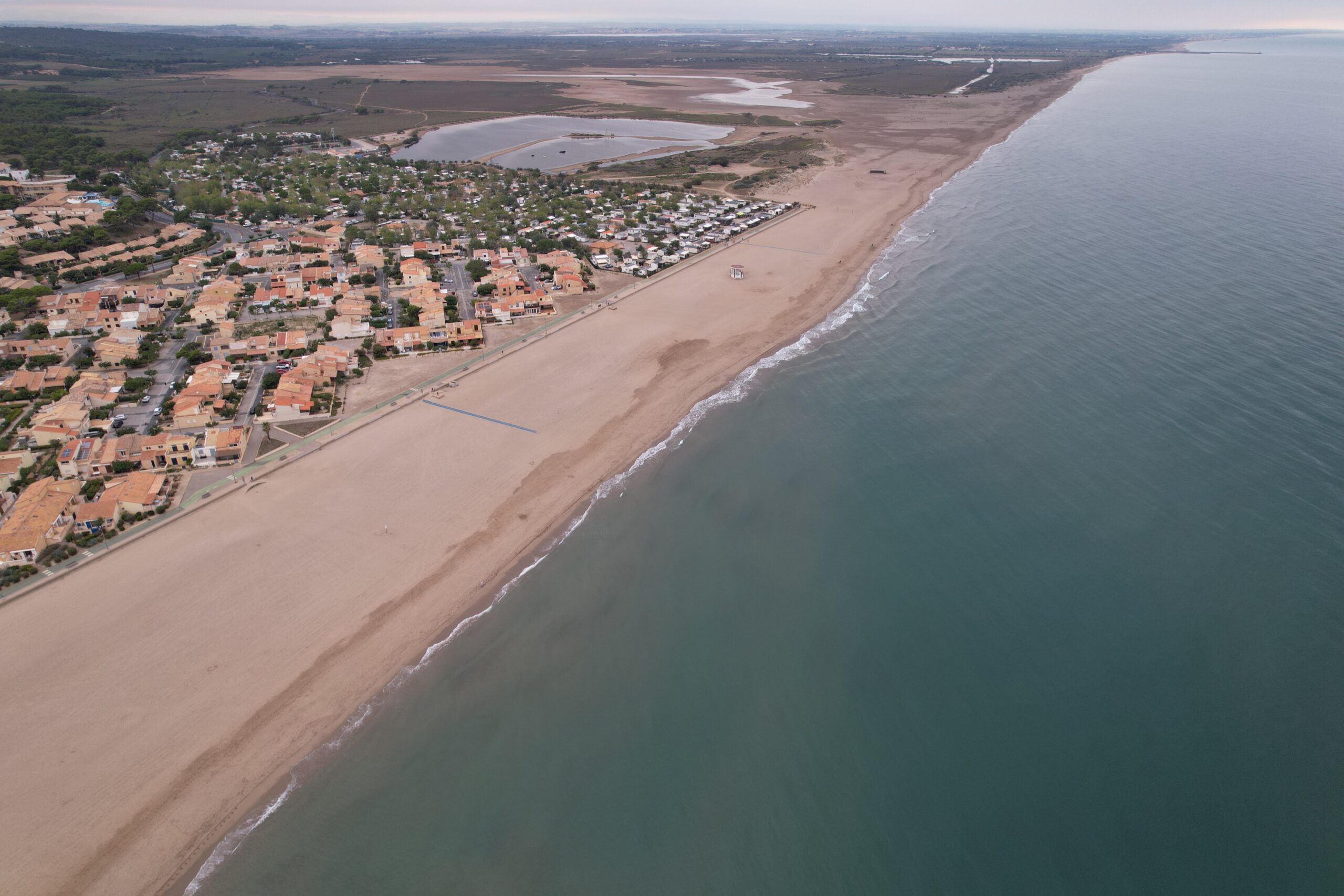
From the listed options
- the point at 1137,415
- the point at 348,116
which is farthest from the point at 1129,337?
the point at 348,116

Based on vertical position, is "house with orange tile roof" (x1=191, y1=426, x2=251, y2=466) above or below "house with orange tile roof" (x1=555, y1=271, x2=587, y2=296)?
below

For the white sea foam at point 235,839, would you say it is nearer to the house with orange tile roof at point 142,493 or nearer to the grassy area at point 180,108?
the house with orange tile roof at point 142,493

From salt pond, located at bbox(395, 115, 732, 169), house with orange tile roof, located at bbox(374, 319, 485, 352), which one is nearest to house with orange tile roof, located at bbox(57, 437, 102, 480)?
house with orange tile roof, located at bbox(374, 319, 485, 352)

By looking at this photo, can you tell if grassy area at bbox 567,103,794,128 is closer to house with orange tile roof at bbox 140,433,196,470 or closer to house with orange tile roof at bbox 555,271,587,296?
house with orange tile roof at bbox 555,271,587,296

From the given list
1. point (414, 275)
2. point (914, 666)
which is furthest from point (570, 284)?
point (914, 666)

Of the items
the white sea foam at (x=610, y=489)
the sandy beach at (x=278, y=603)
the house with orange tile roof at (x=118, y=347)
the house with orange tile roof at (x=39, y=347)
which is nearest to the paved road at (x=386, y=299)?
the sandy beach at (x=278, y=603)

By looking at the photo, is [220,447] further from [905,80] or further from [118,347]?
[905,80]
